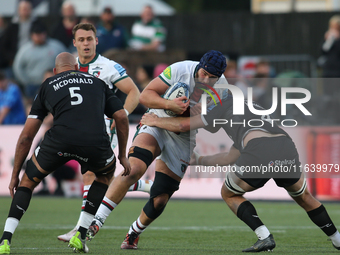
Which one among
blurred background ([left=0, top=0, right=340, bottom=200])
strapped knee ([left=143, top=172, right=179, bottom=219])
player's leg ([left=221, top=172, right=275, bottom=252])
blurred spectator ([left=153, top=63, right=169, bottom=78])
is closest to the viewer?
player's leg ([left=221, top=172, right=275, bottom=252])

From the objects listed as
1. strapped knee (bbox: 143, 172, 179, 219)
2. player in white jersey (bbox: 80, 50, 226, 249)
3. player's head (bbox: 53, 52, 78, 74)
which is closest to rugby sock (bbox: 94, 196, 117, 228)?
player in white jersey (bbox: 80, 50, 226, 249)

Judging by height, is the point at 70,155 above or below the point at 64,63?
below

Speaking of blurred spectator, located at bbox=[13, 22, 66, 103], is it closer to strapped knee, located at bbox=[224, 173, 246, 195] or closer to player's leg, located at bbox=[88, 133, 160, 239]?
player's leg, located at bbox=[88, 133, 160, 239]

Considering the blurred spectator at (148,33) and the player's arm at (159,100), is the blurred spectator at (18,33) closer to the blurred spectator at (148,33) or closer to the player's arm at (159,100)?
the blurred spectator at (148,33)

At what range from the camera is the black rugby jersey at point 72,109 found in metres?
5.47

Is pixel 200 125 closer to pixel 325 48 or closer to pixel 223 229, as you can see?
pixel 223 229

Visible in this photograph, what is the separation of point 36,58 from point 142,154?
840 centimetres

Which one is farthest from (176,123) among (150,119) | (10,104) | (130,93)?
(10,104)

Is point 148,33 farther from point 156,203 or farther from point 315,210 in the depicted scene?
point 315,210

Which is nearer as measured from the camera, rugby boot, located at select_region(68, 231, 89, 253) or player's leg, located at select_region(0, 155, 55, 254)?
player's leg, located at select_region(0, 155, 55, 254)

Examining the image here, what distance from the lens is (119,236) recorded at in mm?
7539

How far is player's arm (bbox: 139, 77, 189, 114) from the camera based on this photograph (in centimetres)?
632

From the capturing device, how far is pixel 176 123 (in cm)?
645

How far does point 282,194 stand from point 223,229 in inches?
155
